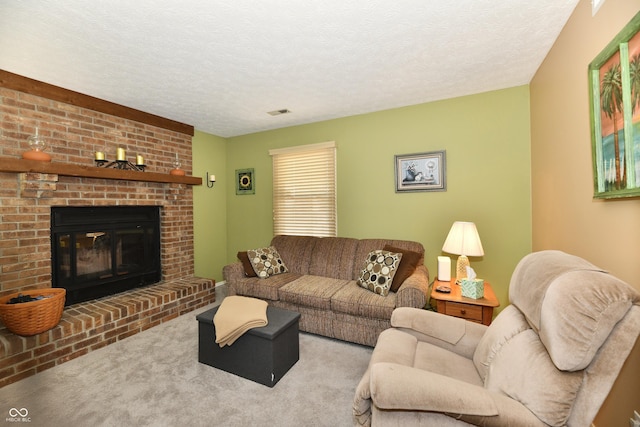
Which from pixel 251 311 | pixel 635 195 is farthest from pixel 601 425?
pixel 251 311

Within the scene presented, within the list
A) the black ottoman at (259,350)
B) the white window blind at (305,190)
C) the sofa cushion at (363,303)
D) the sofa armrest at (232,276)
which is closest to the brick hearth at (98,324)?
the sofa armrest at (232,276)

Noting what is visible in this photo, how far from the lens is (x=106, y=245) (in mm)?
3160

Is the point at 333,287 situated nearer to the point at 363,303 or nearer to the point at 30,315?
the point at 363,303

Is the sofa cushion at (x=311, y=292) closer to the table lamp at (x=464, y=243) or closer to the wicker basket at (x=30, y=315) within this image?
the table lamp at (x=464, y=243)

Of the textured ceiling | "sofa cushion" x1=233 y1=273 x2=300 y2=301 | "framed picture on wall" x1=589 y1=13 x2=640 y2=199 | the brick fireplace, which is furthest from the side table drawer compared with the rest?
the brick fireplace

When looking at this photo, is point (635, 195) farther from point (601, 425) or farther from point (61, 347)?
point (61, 347)

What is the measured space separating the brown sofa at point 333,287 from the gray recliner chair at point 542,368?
1.10m

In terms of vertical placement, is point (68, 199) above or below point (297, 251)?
above

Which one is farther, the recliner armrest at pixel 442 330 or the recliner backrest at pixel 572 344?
the recliner armrest at pixel 442 330

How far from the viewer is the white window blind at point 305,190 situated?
3738 millimetres

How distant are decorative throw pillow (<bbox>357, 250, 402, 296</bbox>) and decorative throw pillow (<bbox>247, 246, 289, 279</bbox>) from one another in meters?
1.05

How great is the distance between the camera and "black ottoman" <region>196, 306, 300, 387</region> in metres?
1.97

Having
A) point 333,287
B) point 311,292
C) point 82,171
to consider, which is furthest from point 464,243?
point 82,171

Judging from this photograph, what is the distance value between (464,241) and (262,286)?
2090mm
